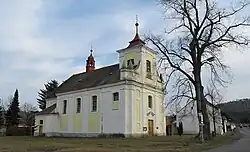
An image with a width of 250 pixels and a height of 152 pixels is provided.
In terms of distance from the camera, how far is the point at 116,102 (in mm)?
38531

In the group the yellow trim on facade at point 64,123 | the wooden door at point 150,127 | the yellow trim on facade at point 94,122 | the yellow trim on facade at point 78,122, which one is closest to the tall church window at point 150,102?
the wooden door at point 150,127

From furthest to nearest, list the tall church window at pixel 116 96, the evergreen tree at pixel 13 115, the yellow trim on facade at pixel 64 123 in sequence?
the evergreen tree at pixel 13 115
the yellow trim on facade at pixel 64 123
the tall church window at pixel 116 96

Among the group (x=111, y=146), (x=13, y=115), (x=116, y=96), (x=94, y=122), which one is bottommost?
(x=111, y=146)

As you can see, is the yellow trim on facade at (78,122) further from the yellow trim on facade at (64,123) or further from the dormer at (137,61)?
the dormer at (137,61)

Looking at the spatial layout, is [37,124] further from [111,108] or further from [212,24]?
[212,24]

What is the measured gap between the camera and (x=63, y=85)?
52125 mm

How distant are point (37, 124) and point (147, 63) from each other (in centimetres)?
2226

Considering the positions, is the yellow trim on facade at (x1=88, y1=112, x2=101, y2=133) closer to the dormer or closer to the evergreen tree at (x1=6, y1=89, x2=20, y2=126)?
the dormer

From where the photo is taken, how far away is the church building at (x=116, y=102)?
3784 cm

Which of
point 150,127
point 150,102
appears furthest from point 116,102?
point 150,127

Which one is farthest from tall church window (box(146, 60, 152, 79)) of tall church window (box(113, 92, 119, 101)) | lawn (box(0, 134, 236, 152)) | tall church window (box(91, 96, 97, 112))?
lawn (box(0, 134, 236, 152))

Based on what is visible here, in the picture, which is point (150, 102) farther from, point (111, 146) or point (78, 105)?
point (111, 146)

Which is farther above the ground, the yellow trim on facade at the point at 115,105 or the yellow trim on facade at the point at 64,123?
the yellow trim on facade at the point at 115,105

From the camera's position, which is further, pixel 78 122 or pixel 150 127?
pixel 78 122
